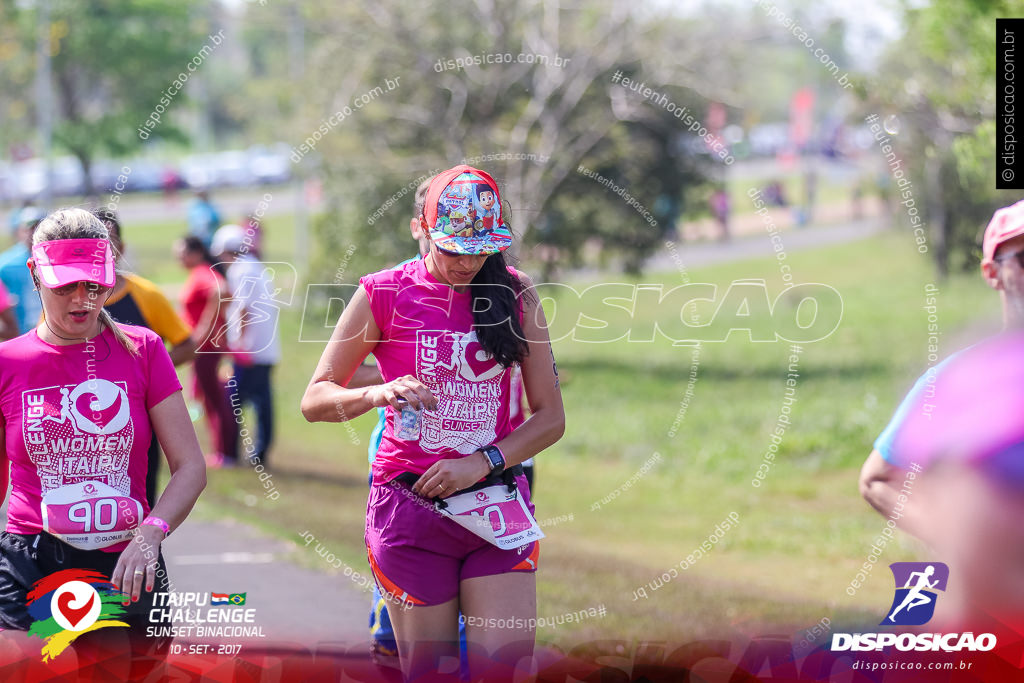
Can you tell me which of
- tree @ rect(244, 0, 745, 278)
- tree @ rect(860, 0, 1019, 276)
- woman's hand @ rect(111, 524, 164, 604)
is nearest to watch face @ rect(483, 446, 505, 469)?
woman's hand @ rect(111, 524, 164, 604)

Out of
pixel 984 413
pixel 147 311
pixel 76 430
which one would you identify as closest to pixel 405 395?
pixel 76 430

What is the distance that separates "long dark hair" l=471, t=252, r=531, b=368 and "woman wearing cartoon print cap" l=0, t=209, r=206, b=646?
0.96 metres

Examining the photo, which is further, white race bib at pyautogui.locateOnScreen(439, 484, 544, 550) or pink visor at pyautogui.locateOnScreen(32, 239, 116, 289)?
white race bib at pyautogui.locateOnScreen(439, 484, 544, 550)

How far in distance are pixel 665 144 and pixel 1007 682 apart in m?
14.1

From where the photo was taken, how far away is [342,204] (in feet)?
54.0

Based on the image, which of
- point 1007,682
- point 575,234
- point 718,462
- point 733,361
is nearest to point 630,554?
point 718,462

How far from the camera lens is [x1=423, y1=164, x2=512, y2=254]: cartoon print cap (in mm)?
3406

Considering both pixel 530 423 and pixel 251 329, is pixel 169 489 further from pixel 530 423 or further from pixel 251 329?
pixel 251 329

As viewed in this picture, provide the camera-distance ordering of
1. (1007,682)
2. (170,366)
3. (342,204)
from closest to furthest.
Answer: (1007,682) < (170,366) < (342,204)

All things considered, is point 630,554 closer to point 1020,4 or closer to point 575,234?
point 1020,4

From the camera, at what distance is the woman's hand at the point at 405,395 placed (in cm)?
326

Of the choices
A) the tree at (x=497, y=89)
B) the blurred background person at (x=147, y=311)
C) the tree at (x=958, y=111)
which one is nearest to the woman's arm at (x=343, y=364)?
the blurred background person at (x=147, y=311)

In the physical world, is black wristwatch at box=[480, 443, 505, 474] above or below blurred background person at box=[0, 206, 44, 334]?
below

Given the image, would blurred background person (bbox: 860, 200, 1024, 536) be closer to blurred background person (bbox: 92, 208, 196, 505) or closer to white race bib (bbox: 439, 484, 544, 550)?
white race bib (bbox: 439, 484, 544, 550)
